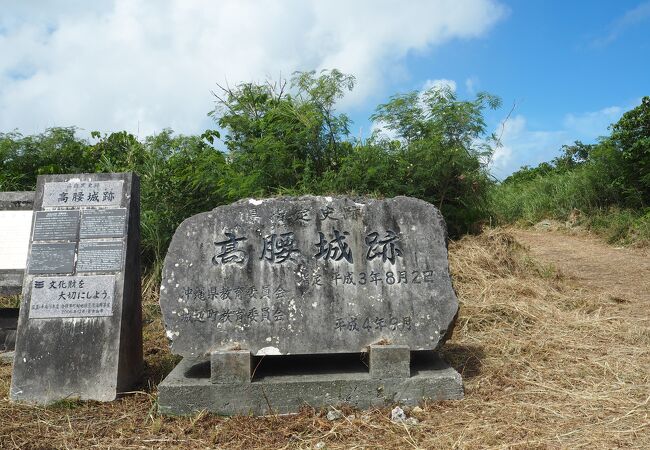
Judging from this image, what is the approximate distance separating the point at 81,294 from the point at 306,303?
5.66ft

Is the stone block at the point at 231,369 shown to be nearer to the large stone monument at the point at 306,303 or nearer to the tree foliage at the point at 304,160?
the large stone monument at the point at 306,303

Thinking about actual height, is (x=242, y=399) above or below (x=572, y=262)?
below

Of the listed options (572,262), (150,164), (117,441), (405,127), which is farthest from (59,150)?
(572,262)

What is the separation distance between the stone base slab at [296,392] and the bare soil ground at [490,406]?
82 millimetres

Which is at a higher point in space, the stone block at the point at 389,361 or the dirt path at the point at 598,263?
the dirt path at the point at 598,263

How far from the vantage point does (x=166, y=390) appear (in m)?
3.93

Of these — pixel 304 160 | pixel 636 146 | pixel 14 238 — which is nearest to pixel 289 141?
pixel 304 160

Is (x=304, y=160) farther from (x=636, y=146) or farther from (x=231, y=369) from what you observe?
(x=636, y=146)

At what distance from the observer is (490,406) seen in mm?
3961

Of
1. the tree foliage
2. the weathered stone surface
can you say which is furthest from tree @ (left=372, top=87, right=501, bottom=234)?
the weathered stone surface

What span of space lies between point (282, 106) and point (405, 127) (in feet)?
5.79

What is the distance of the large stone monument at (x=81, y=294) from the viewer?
14.0ft

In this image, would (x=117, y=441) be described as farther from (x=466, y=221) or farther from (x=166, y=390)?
(x=466, y=221)

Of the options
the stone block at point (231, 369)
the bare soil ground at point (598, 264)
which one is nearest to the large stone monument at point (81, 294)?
the stone block at point (231, 369)
